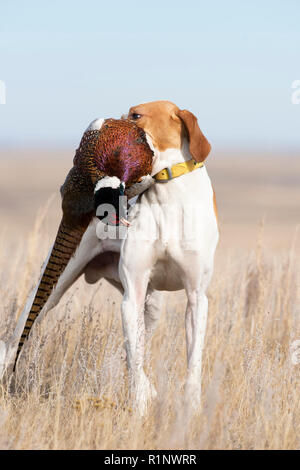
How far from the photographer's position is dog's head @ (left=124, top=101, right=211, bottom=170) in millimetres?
4016

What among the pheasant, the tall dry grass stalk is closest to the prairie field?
the tall dry grass stalk

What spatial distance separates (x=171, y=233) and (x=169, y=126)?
0.63 m

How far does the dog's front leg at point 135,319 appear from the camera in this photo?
13.4 ft

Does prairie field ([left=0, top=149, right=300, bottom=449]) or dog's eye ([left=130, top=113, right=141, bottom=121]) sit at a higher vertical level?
dog's eye ([left=130, top=113, right=141, bottom=121])

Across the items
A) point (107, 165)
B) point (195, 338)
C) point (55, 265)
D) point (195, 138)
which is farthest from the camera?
point (55, 265)

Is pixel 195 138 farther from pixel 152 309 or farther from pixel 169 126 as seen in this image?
pixel 152 309

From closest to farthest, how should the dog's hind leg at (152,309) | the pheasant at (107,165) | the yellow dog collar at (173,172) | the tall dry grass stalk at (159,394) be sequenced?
the tall dry grass stalk at (159,394)
the pheasant at (107,165)
the yellow dog collar at (173,172)
the dog's hind leg at (152,309)

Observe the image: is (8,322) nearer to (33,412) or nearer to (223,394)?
(33,412)

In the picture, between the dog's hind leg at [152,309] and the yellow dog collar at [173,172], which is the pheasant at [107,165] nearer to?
the yellow dog collar at [173,172]

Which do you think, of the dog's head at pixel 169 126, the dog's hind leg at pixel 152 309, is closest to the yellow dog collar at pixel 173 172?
the dog's head at pixel 169 126

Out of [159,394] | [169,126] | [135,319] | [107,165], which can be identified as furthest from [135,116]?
[159,394]

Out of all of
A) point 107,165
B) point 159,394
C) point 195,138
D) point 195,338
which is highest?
point 195,138

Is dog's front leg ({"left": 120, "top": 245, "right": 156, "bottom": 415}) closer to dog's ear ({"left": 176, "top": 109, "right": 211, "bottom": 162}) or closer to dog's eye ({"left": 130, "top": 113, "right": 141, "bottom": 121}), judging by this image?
dog's ear ({"left": 176, "top": 109, "right": 211, "bottom": 162})

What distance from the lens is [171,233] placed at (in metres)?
4.18
